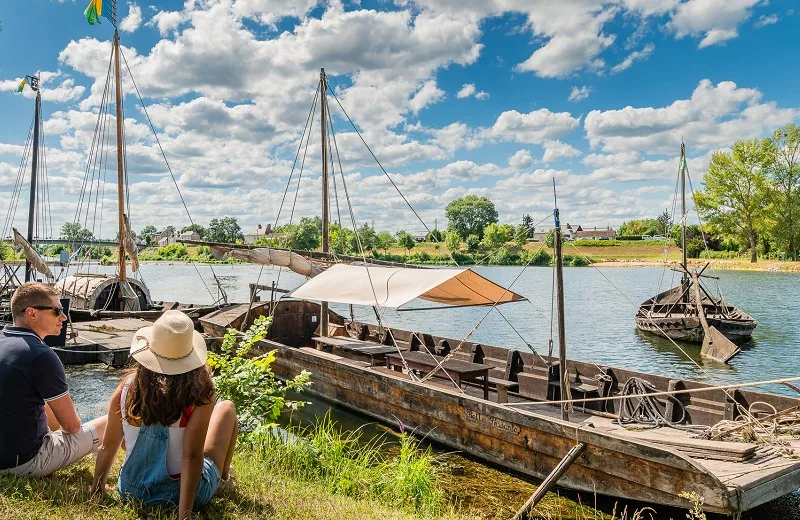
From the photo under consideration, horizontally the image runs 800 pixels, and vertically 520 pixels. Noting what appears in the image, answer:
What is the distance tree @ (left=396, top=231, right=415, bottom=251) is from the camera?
113037 mm

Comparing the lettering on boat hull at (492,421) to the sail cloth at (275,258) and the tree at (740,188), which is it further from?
the tree at (740,188)

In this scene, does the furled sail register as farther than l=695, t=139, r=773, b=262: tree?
No

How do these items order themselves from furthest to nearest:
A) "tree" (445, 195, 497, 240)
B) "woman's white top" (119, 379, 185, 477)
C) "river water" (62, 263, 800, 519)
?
"tree" (445, 195, 497, 240) → "river water" (62, 263, 800, 519) → "woman's white top" (119, 379, 185, 477)

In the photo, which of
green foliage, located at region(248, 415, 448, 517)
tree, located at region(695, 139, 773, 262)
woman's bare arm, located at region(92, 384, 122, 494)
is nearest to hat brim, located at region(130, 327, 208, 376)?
woman's bare arm, located at region(92, 384, 122, 494)

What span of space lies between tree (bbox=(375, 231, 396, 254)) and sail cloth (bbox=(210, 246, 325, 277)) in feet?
297

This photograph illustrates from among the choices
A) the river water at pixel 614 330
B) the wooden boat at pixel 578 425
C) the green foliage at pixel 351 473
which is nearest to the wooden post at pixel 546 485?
the wooden boat at pixel 578 425

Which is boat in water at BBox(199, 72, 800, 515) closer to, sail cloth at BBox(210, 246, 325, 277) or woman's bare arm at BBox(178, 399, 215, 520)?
sail cloth at BBox(210, 246, 325, 277)

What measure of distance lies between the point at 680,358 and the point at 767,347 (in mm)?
3822

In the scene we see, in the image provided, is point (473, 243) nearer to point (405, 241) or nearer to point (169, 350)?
point (405, 241)

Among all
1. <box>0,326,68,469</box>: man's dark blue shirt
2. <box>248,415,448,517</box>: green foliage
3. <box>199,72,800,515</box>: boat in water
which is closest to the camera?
<box>0,326,68,469</box>: man's dark blue shirt

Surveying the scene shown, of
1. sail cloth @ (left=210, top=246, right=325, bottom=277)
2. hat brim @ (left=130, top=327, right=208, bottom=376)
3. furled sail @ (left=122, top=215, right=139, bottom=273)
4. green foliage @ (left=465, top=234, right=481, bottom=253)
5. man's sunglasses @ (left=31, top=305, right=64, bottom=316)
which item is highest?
green foliage @ (left=465, top=234, right=481, bottom=253)

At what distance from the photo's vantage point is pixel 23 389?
4293 millimetres

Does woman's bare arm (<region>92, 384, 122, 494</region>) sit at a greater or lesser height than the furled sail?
lesser

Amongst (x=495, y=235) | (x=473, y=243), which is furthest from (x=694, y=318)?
(x=495, y=235)
